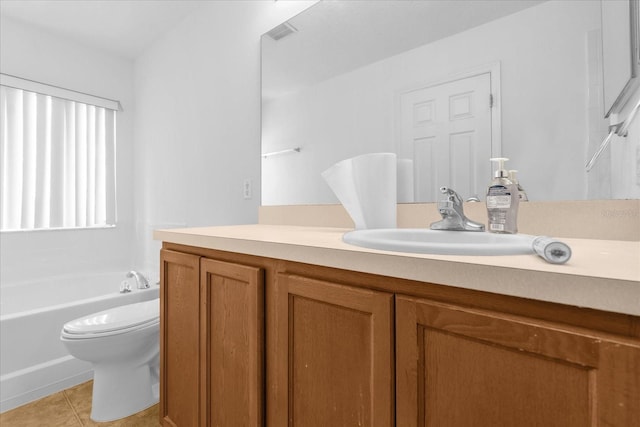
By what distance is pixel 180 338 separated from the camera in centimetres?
112

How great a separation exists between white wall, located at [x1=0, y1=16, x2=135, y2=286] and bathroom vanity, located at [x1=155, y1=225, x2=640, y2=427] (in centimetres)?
224

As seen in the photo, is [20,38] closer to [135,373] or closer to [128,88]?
[128,88]

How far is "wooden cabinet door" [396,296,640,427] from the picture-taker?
0.38m

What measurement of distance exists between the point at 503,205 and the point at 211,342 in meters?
0.95

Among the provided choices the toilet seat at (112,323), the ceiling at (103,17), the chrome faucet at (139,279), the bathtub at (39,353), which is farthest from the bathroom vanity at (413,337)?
the ceiling at (103,17)

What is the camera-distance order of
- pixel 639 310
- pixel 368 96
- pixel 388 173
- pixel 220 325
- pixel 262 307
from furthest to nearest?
pixel 368 96 < pixel 388 173 < pixel 220 325 < pixel 262 307 < pixel 639 310

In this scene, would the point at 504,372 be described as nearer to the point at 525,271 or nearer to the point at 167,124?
the point at 525,271

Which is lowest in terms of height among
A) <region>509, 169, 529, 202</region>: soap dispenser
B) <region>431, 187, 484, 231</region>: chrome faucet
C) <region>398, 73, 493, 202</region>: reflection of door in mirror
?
<region>431, 187, 484, 231</region>: chrome faucet

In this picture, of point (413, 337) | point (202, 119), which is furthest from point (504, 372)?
point (202, 119)

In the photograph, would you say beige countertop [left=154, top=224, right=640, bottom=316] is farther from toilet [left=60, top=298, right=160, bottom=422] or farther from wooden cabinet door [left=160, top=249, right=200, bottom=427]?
toilet [left=60, top=298, right=160, bottom=422]

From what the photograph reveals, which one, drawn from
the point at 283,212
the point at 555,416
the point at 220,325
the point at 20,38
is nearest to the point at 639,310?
the point at 555,416

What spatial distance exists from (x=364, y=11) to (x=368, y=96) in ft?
1.27

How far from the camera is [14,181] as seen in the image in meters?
2.32

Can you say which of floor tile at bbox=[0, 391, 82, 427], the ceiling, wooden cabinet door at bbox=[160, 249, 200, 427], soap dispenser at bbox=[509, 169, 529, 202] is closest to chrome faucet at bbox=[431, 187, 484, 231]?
soap dispenser at bbox=[509, 169, 529, 202]
